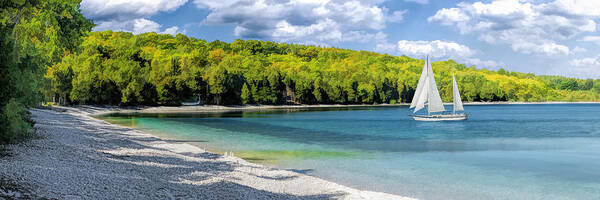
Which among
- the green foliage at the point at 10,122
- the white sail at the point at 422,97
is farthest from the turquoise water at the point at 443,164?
the white sail at the point at 422,97

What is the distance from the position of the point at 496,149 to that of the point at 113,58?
334 ft

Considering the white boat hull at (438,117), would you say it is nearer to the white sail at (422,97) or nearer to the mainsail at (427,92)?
the mainsail at (427,92)

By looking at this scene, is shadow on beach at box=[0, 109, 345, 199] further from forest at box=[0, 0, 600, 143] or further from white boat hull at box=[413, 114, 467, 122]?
white boat hull at box=[413, 114, 467, 122]

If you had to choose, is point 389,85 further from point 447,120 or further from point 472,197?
point 472,197

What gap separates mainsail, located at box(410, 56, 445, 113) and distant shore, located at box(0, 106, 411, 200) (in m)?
47.8

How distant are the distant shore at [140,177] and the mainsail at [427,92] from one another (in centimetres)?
4782

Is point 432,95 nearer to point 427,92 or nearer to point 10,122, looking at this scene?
point 427,92

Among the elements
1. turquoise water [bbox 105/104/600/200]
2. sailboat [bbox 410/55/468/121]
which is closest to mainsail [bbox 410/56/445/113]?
sailboat [bbox 410/55/468/121]

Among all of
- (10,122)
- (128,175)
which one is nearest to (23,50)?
(10,122)

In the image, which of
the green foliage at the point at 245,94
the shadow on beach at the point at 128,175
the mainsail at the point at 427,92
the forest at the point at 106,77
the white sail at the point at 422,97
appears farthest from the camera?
the green foliage at the point at 245,94

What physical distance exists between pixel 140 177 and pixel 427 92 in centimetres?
5926

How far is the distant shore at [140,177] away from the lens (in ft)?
41.8

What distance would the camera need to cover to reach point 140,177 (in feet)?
54.8

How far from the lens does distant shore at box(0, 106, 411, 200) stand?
41.8ft
